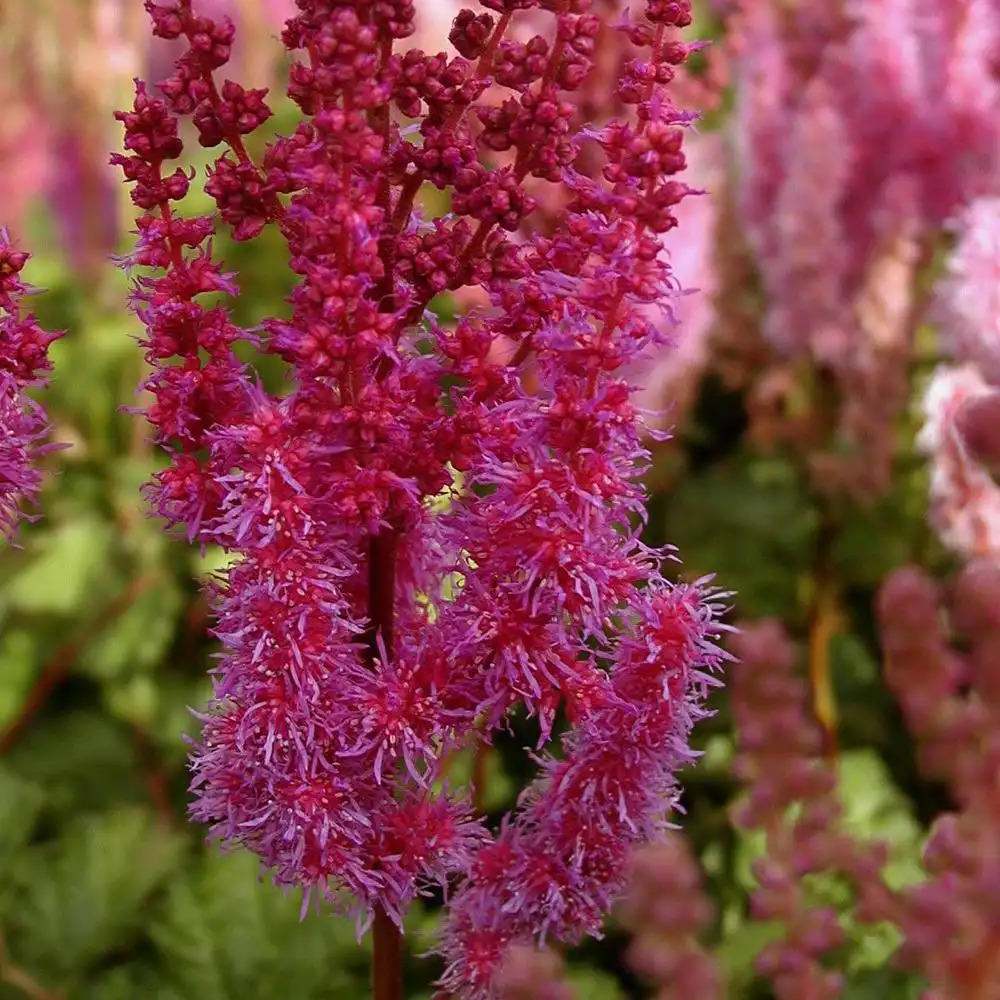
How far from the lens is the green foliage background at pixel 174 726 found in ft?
3.30

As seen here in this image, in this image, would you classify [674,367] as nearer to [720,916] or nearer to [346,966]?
[720,916]

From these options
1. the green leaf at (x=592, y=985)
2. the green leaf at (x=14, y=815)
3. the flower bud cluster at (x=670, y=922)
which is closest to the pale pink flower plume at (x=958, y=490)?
the green leaf at (x=592, y=985)

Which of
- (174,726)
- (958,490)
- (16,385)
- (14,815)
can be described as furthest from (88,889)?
(958,490)

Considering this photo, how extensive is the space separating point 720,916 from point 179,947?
0.45 meters

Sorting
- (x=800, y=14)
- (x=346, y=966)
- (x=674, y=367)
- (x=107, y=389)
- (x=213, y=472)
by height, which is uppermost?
(x=213, y=472)

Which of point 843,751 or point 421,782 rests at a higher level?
point 421,782

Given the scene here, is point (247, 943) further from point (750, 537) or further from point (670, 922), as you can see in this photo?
point (750, 537)

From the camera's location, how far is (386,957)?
64 cm

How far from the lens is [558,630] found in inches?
21.4

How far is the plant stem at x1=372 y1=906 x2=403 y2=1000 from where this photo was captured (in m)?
0.63

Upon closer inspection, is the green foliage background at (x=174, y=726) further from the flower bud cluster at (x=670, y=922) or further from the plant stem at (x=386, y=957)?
the flower bud cluster at (x=670, y=922)

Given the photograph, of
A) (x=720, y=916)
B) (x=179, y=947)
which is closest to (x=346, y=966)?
(x=179, y=947)

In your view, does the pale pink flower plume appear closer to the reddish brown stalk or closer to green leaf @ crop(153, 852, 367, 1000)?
green leaf @ crop(153, 852, 367, 1000)

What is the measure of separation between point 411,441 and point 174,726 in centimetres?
91
